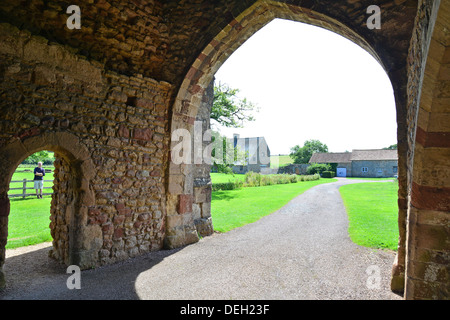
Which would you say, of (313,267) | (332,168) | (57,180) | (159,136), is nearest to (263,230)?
(313,267)

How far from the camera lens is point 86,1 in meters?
4.37

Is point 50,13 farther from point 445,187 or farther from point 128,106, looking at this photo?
point 445,187

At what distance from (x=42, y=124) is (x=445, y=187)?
5474mm

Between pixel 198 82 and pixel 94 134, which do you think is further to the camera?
pixel 198 82

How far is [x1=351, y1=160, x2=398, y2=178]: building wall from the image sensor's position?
40131 millimetres

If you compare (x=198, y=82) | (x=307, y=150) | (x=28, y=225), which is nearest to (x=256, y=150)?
(x=307, y=150)

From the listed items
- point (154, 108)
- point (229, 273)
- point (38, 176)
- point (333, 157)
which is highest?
point (333, 157)

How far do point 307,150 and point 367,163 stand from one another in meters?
19.6

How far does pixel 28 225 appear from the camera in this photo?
6.89 metres

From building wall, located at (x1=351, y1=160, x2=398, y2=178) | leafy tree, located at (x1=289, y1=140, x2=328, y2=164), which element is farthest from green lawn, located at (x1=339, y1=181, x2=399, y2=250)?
leafy tree, located at (x1=289, y1=140, x2=328, y2=164)

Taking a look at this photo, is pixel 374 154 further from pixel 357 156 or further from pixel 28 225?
pixel 28 225

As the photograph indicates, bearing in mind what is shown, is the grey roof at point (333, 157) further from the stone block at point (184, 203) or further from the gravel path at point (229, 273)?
the stone block at point (184, 203)

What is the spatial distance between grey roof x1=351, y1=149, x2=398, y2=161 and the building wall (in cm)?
58

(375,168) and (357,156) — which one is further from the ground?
(357,156)
